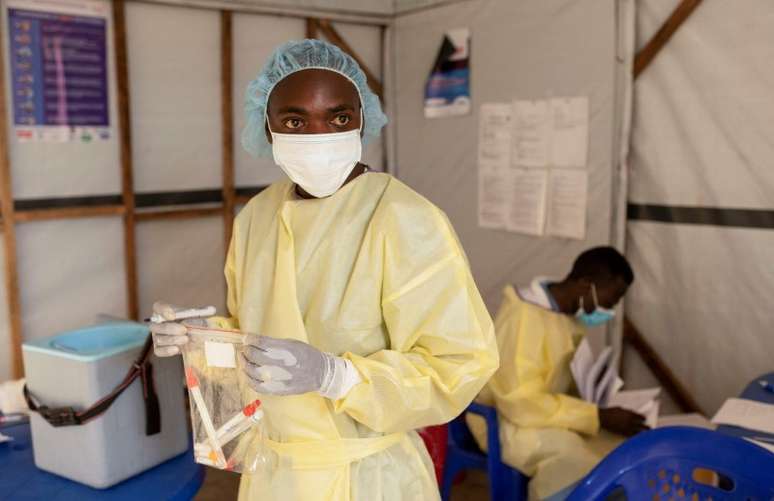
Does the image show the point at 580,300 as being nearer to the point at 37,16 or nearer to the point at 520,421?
the point at 520,421

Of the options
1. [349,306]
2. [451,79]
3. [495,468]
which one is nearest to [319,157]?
[349,306]

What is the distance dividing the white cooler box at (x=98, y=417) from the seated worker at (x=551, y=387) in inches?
39.0

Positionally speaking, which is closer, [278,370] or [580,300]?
[278,370]

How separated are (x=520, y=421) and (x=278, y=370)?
1.24 meters

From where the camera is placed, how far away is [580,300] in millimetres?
2148

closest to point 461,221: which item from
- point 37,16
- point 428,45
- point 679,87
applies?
point 428,45

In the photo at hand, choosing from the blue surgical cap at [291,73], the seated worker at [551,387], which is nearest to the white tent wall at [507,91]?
the seated worker at [551,387]

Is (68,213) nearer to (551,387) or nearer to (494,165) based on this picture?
(494,165)

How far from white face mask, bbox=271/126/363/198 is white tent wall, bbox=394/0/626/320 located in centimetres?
196

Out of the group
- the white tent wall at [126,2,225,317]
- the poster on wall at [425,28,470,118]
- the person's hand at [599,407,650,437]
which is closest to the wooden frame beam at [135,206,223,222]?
the white tent wall at [126,2,225,317]

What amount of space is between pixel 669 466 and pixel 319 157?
0.93 m

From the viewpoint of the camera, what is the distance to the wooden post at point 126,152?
3.06 m

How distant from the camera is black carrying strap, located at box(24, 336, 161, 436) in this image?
1.45 meters

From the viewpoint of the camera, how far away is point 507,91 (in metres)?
3.32
